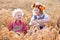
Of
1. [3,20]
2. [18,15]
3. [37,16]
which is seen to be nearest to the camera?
[18,15]

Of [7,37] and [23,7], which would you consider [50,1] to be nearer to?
[23,7]

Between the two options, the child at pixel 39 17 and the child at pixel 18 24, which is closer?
the child at pixel 18 24

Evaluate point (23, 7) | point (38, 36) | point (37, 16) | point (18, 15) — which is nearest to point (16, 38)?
point (38, 36)

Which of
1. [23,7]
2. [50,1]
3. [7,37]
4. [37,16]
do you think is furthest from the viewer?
[50,1]

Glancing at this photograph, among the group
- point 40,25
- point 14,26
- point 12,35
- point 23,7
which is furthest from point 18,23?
point 23,7

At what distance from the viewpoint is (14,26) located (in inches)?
174

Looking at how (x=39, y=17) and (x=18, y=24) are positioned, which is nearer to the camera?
(x=18, y=24)

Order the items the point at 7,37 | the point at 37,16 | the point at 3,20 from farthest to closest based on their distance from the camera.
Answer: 1. the point at 3,20
2. the point at 37,16
3. the point at 7,37

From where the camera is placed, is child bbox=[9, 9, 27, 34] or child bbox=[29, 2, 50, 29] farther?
child bbox=[29, 2, 50, 29]

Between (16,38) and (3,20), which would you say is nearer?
(16,38)

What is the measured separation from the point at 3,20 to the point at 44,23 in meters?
0.96

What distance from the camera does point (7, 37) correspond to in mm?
3012

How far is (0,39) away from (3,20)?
6.48ft

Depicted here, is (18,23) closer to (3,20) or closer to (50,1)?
(3,20)
